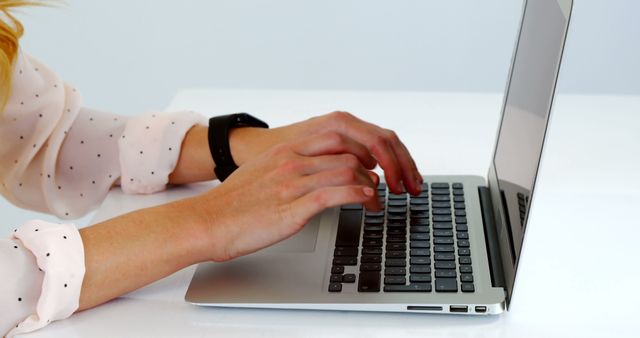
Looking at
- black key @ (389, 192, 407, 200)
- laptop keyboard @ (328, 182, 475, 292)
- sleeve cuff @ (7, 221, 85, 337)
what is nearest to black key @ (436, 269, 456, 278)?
laptop keyboard @ (328, 182, 475, 292)

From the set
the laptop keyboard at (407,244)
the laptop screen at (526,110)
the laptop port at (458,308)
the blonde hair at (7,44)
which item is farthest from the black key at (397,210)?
the blonde hair at (7,44)

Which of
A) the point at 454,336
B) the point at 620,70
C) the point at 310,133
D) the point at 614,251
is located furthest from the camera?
the point at 620,70

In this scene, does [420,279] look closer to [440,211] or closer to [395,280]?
[395,280]

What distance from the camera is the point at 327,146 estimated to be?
3.42 ft

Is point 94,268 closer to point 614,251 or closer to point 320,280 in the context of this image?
point 320,280

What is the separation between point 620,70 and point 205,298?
274 cm

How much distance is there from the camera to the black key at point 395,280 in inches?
35.8

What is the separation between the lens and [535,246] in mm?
1033

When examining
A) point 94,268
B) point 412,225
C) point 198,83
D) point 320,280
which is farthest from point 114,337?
point 198,83

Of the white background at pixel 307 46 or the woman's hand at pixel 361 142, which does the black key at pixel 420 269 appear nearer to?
the woman's hand at pixel 361 142

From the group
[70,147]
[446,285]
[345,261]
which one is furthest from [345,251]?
[70,147]

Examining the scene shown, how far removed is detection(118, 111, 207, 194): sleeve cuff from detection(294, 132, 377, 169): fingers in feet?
0.68

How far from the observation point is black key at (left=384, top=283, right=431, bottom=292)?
2.94ft

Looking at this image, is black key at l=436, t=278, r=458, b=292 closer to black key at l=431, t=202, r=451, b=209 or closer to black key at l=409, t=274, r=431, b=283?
black key at l=409, t=274, r=431, b=283
